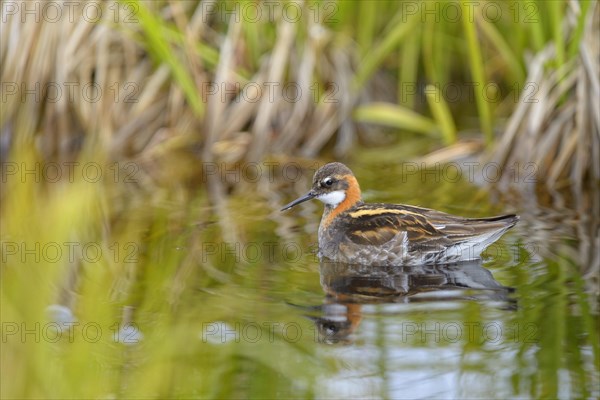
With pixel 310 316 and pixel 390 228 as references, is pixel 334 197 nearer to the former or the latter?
pixel 390 228

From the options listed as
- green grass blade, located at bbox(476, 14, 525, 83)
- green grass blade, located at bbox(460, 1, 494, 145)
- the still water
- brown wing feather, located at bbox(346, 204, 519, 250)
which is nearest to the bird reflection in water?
the still water

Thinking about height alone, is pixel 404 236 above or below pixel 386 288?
above

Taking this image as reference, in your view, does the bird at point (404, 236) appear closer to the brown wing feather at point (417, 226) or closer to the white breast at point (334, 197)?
the brown wing feather at point (417, 226)

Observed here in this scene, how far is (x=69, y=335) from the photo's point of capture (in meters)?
4.59

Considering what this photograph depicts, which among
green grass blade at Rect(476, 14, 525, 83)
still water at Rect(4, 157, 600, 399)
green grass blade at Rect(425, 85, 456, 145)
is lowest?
still water at Rect(4, 157, 600, 399)

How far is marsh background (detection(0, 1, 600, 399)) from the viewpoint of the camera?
13.3ft

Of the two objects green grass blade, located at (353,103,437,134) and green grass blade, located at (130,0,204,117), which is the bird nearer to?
green grass blade, located at (130,0,204,117)

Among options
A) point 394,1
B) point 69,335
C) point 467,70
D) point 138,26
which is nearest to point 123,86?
point 138,26

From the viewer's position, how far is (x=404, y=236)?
6035mm

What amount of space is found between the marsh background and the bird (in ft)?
0.58

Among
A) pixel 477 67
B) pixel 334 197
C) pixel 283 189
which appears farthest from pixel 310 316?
pixel 477 67

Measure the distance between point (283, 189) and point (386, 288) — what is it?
257 centimetres

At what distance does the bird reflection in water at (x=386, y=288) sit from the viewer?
4871 mm

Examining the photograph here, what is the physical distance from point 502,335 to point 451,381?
62cm
